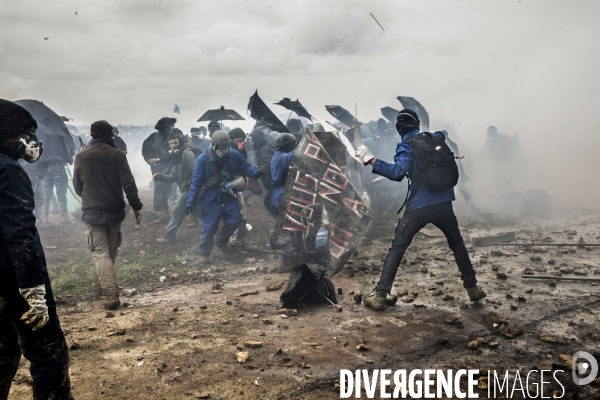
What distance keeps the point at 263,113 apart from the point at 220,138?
2790 mm

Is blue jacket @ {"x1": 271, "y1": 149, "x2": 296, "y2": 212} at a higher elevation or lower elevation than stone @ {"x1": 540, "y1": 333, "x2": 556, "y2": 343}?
higher

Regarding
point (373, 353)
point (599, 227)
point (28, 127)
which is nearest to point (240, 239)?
point (373, 353)

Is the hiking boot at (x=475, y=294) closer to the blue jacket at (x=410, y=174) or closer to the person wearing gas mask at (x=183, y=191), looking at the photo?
the blue jacket at (x=410, y=174)

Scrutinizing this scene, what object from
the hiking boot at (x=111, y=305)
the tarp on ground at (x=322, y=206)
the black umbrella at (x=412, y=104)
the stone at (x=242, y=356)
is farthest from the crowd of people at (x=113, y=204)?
the black umbrella at (x=412, y=104)

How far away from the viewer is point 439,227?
4770 mm

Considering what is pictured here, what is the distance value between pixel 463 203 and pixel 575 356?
33.0ft

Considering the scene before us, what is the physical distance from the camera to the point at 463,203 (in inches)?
511

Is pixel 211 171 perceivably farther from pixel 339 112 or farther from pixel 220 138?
pixel 339 112

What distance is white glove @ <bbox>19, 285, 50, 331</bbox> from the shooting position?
2346 millimetres

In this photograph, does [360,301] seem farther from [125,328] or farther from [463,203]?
[463,203]

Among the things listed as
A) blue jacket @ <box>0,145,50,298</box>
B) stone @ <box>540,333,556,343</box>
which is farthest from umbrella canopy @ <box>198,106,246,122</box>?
blue jacket @ <box>0,145,50,298</box>

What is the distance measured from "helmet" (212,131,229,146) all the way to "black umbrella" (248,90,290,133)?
2.57 metres

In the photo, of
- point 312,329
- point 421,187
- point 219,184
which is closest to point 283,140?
point 219,184

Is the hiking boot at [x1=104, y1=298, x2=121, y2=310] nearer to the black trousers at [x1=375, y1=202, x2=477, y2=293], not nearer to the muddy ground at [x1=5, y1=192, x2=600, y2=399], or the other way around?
the muddy ground at [x1=5, y1=192, x2=600, y2=399]
